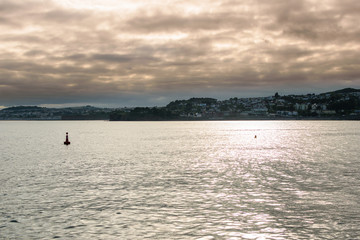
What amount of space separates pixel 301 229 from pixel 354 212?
482cm

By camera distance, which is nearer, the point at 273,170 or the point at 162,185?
the point at 162,185

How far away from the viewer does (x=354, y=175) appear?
32.1m

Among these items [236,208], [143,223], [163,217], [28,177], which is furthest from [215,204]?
[28,177]

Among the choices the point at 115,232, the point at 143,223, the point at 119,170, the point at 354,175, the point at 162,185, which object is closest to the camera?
the point at 115,232

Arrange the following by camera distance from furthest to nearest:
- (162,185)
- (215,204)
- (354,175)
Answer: (354,175) < (162,185) < (215,204)

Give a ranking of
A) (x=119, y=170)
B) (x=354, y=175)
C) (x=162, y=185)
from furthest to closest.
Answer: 1. (x=119, y=170)
2. (x=354, y=175)
3. (x=162, y=185)

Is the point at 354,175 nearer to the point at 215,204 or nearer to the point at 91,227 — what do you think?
the point at 215,204

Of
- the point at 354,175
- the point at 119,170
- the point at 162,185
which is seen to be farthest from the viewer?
the point at 119,170

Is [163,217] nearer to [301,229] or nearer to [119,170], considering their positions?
[301,229]

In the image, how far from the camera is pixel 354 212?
19109 mm

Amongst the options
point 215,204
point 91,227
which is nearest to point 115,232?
point 91,227

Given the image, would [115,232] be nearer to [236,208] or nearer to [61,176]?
[236,208]

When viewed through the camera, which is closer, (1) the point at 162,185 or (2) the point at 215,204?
(2) the point at 215,204

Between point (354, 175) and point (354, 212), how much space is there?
47.4 feet
